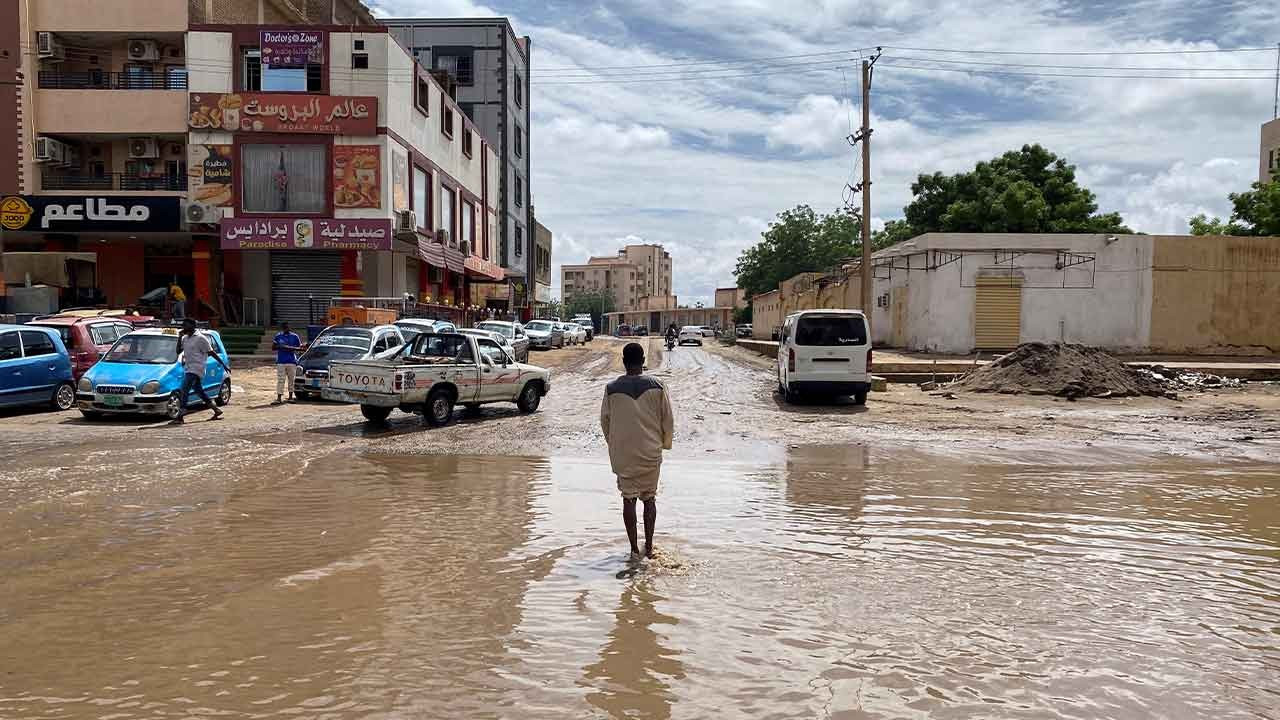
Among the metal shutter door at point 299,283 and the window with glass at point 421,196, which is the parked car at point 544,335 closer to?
the window with glass at point 421,196

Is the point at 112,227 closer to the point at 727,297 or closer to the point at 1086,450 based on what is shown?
the point at 1086,450

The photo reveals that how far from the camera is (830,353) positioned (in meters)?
18.2

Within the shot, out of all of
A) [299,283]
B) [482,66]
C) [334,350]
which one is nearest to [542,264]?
[482,66]

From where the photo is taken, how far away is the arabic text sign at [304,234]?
33.4m

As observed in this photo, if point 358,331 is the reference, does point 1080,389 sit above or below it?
below

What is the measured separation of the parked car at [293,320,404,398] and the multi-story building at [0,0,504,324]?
50.7 feet

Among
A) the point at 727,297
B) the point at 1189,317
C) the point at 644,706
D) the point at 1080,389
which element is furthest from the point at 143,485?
the point at 727,297

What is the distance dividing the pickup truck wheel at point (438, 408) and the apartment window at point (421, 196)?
2521 cm

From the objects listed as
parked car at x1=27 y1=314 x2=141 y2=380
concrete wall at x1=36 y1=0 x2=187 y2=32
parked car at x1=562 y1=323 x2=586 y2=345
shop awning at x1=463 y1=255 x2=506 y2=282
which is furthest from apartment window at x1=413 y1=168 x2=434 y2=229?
parked car at x1=27 y1=314 x2=141 y2=380

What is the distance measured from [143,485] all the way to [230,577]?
3.84 metres

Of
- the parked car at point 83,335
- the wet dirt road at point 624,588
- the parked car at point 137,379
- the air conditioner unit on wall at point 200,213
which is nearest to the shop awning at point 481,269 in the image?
the air conditioner unit on wall at point 200,213

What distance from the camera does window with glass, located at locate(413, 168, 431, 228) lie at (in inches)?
1524

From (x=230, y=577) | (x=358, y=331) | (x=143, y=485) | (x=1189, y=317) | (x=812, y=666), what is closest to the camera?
(x=812, y=666)

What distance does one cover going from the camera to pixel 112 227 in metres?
33.2
